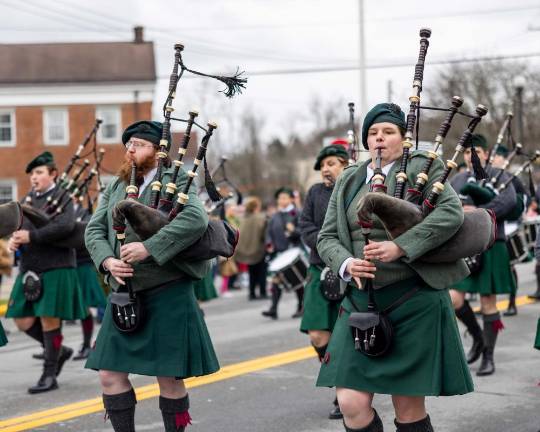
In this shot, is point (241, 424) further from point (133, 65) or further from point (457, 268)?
point (133, 65)

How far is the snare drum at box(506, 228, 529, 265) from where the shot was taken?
10117 mm

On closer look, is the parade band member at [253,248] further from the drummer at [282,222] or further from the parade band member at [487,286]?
the parade band member at [487,286]

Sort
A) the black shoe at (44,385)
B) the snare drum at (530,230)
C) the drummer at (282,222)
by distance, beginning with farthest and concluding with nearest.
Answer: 1. the drummer at (282,222)
2. the snare drum at (530,230)
3. the black shoe at (44,385)

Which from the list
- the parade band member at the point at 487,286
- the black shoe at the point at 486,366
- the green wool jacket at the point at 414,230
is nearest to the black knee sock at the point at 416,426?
the green wool jacket at the point at 414,230

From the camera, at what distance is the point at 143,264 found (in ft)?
17.0

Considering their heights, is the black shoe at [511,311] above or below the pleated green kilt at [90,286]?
below

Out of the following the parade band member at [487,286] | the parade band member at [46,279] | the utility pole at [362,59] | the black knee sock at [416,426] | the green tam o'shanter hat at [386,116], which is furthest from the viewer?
the utility pole at [362,59]

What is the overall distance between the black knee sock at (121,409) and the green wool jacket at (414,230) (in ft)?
4.38

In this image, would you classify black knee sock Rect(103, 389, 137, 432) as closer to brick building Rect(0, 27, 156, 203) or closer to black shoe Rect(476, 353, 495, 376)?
black shoe Rect(476, 353, 495, 376)

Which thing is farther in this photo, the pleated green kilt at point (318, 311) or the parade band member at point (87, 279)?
the parade band member at point (87, 279)

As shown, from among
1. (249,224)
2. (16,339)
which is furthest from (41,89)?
(16,339)

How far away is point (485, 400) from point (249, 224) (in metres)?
9.92

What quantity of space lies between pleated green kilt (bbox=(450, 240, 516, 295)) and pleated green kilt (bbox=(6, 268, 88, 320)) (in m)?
3.27

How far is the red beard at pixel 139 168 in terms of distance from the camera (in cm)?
540
